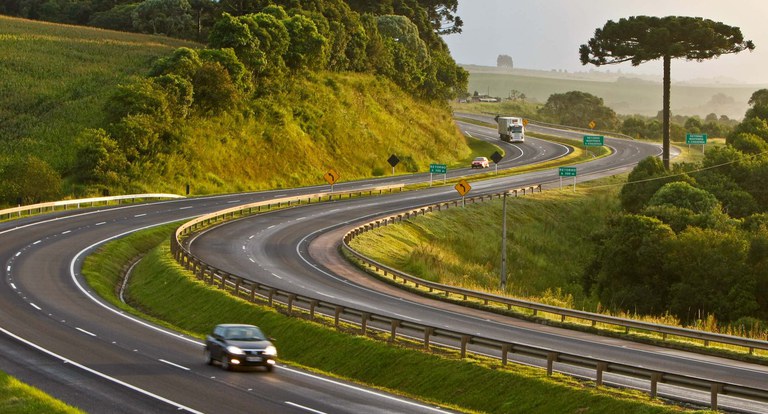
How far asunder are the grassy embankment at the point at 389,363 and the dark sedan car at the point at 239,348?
2293 millimetres

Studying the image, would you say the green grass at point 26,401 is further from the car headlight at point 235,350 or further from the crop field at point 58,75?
the crop field at point 58,75

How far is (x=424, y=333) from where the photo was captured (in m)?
32.6

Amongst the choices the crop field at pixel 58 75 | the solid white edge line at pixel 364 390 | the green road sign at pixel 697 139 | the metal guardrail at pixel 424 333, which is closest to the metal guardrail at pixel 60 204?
the crop field at pixel 58 75

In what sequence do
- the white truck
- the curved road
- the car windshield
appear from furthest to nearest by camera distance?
the white truck → the car windshield → the curved road

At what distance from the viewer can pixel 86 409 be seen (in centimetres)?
2367

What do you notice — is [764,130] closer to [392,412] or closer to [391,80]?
[391,80]

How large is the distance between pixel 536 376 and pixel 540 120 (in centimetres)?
17500

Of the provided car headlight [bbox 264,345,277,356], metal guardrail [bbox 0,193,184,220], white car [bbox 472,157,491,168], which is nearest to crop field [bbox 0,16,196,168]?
metal guardrail [bbox 0,193,184,220]

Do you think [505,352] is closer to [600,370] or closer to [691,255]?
[600,370]

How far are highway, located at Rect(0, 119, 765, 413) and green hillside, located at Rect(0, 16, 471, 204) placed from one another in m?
10.0

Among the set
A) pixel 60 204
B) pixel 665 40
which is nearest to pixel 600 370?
pixel 60 204

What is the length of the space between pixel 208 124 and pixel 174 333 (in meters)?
65.3

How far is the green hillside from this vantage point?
3548 inches

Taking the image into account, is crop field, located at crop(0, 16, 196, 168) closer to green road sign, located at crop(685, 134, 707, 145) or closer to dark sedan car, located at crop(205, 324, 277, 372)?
dark sedan car, located at crop(205, 324, 277, 372)
